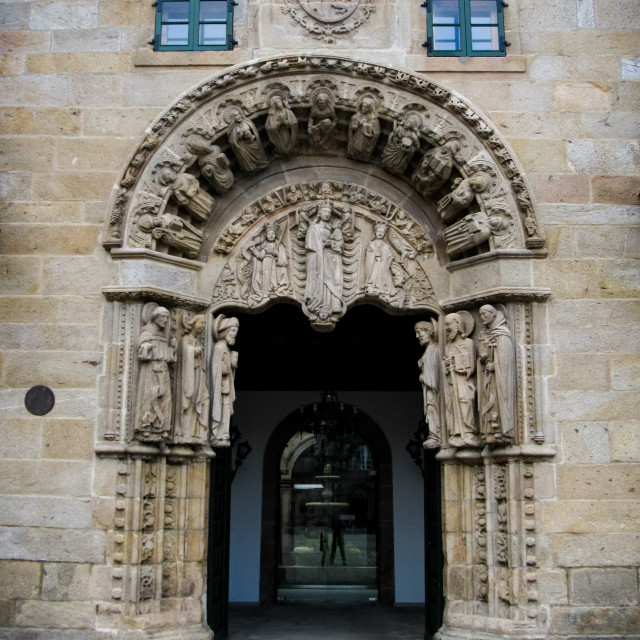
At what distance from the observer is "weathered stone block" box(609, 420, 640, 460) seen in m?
6.92

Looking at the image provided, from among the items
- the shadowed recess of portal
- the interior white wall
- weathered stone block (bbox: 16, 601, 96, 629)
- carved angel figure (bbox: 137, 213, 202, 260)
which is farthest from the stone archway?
the interior white wall

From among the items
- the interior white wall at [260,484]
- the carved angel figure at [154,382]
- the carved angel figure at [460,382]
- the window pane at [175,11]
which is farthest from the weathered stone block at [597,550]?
the window pane at [175,11]

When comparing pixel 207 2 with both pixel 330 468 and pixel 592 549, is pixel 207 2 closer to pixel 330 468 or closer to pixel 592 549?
pixel 592 549

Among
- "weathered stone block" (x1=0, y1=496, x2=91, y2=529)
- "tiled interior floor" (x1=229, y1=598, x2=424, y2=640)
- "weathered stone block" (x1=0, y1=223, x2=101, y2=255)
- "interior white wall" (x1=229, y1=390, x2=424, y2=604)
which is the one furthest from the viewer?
"interior white wall" (x1=229, y1=390, x2=424, y2=604)

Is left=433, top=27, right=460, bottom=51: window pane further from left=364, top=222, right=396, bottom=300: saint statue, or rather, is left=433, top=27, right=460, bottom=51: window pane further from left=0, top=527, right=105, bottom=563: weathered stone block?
left=0, top=527, right=105, bottom=563: weathered stone block

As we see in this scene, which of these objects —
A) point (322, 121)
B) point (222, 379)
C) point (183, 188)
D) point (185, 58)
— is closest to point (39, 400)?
point (222, 379)

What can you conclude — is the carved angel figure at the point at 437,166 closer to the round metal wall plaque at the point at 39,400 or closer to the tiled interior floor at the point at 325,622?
the round metal wall plaque at the point at 39,400

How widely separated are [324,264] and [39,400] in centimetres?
267

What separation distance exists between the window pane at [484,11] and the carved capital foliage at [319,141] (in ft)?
2.95

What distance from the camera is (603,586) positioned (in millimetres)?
6785

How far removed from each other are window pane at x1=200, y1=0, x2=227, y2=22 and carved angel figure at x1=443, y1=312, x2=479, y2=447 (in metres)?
3.43

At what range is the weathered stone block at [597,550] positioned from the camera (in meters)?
6.80

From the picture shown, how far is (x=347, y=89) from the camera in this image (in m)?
7.60

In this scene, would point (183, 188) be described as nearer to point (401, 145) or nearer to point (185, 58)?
point (185, 58)
